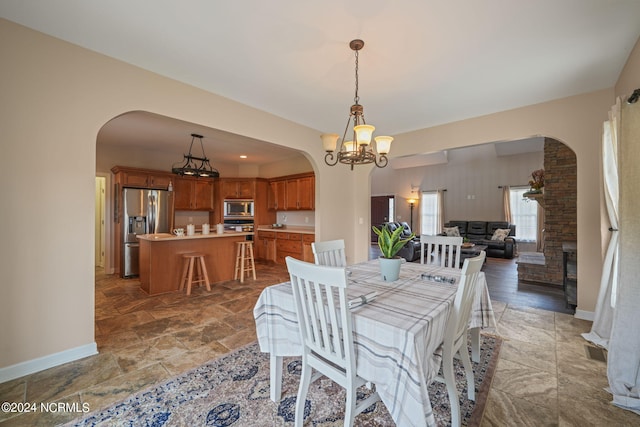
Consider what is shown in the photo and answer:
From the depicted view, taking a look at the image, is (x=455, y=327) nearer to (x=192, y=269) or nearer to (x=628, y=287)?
(x=628, y=287)

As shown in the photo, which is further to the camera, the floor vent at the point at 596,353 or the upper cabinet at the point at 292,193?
the upper cabinet at the point at 292,193

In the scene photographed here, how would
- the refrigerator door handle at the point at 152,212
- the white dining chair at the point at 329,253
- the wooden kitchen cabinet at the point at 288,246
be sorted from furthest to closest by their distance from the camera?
the wooden kitchen cabinet at the point at 288,246 < the refrigerator door handle at the point at 152,212 < the white dining chair at the point at 329,253

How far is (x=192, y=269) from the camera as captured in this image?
12.7 feet

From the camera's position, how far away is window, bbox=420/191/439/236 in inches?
384

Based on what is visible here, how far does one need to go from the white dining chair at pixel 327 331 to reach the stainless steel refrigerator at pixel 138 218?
4.94m

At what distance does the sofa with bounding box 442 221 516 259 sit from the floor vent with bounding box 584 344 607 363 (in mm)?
5509

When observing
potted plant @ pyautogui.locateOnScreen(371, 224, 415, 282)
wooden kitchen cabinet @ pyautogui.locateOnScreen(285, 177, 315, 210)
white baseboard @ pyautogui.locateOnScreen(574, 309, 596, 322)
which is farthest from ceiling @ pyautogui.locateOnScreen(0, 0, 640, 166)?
wooden kitchen cabinet @ pyautogui.locateOnScreen(285, 177, 315, 210)

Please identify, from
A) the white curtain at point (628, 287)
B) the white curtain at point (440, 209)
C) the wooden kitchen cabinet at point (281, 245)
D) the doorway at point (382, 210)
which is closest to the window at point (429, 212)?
the white curtain at point (440, 209)

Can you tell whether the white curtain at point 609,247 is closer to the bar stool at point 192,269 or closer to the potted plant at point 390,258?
the potted plant at point 390,258

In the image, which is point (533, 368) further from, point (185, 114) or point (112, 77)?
point (112, 77)

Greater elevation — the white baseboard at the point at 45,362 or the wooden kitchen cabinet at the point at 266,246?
the wooden kitchen cabinet at the point at 266,246

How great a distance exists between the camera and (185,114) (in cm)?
279

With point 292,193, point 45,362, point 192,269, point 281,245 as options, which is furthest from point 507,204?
point 45,362

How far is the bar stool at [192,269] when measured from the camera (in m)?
3.84
